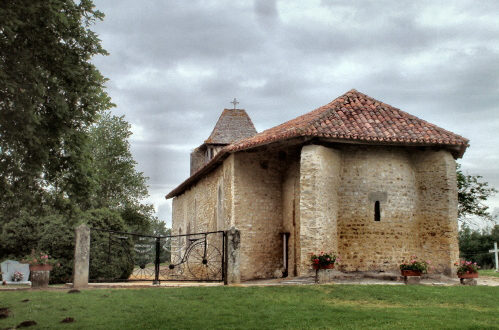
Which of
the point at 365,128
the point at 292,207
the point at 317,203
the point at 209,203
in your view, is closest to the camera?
the point at 317,203

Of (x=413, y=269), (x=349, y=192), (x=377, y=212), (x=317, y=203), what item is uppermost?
(x=349, y=192)

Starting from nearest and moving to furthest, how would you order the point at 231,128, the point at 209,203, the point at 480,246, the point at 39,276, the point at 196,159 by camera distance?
the point at 39,276 < the point at 209,203 < the point at 231,128 < the point at 196,159 < the point at 480,246

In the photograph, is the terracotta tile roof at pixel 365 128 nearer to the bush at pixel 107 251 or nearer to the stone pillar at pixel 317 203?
the stone pillar at pixel 317 203

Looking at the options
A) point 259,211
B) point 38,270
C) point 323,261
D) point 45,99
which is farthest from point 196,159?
point 45,99

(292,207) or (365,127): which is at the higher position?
(365,127)

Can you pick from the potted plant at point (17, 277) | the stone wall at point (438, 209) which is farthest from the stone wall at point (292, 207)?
the potted plant at point (17, 277)

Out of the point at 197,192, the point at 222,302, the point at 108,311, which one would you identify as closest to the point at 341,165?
the point at 222,302

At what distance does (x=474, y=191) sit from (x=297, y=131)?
52.7 feet

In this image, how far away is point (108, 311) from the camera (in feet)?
32.6

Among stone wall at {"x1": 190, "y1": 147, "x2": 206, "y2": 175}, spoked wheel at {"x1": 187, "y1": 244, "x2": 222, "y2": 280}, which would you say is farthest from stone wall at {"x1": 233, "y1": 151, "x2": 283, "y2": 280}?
stone wall at {"x1": 190, "y1": 147, "x2": 206, "y2": 175}

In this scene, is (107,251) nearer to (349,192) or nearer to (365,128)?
(349,192)

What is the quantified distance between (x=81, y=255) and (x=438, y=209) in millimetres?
12272

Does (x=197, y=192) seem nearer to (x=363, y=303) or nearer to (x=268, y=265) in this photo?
(x=268, y=265)

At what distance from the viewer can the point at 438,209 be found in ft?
57.3
